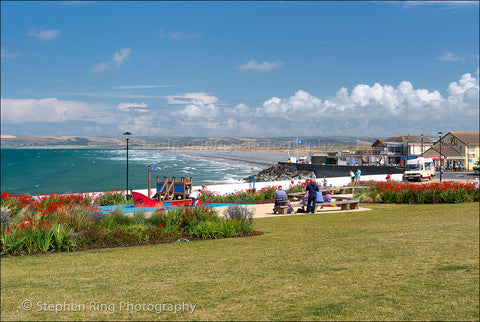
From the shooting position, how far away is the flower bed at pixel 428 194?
21.0m

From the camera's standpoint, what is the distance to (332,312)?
20.3 ft

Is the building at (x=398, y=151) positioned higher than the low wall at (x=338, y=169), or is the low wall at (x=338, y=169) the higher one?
the building at (x=398, y=151)

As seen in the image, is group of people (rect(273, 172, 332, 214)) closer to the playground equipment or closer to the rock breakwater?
the playground equipment

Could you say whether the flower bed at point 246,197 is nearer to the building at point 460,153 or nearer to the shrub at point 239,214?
the shrub at point 239,214

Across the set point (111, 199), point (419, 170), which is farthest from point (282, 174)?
point (111, 199)

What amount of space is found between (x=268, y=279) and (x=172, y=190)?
14812mm

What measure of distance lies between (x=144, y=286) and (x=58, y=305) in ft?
4.73

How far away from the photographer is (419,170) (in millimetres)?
46500

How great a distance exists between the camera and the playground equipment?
71.9ft

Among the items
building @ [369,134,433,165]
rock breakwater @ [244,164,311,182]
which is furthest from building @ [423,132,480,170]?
rock breakwater @ [244,164,311,182]

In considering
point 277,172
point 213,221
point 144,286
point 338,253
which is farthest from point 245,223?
point 277,172

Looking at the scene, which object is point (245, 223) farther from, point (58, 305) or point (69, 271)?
point (58, 305)

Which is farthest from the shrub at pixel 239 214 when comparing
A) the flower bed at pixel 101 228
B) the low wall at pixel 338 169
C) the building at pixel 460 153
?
the building at pixel 460 153

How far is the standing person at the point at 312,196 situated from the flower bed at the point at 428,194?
228 inches
